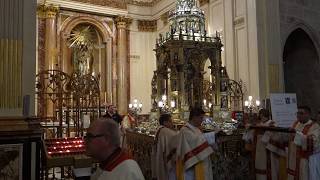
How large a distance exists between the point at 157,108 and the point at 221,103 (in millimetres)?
2281

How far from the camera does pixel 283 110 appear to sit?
6.93 meters

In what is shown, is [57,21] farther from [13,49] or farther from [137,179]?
[137,179]

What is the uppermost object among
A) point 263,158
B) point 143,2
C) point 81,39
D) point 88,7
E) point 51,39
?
point 143,2

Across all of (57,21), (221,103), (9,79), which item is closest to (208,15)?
(221,103)

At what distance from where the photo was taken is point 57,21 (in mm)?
17797

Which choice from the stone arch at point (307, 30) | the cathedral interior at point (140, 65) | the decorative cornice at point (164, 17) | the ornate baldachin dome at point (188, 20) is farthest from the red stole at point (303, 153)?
the decorative cornice at point (164, 17)

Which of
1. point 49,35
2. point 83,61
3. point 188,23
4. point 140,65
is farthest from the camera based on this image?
point 140,65

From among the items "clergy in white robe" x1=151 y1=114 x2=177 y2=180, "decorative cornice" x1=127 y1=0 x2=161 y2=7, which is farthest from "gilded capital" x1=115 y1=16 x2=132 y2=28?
"clergy in white robe" x1=151 y1=114 x2=177 y2=180

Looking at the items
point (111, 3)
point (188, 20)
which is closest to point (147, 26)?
point (111, 3)

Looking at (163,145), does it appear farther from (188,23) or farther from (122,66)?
(122,66)

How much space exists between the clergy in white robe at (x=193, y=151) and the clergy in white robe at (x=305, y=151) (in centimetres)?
168

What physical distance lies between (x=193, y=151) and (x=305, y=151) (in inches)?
84.1

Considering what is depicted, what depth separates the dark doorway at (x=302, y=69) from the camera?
540 inches

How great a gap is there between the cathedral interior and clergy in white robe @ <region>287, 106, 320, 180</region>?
147 centimetres
